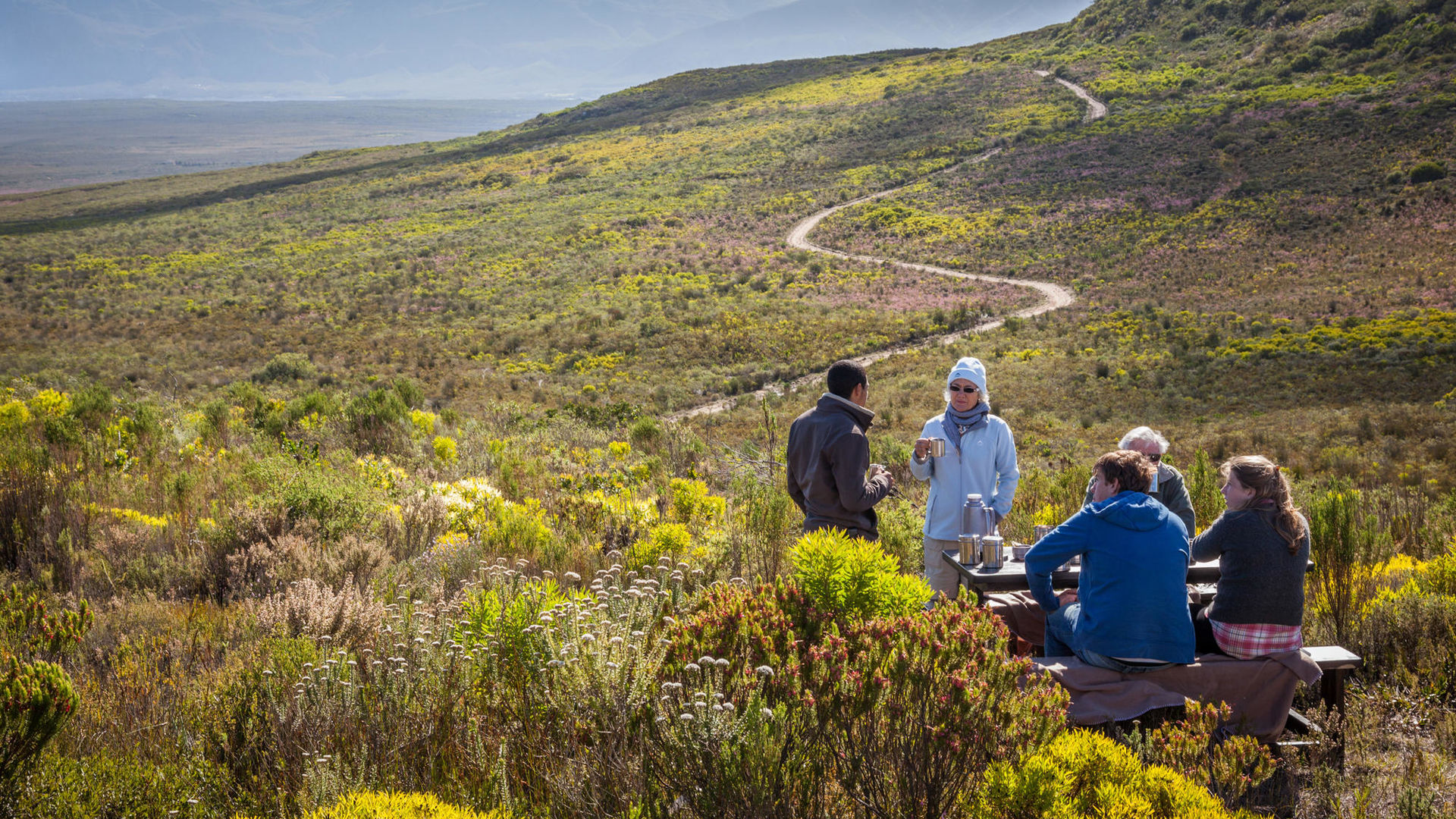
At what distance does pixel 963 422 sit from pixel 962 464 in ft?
0.73

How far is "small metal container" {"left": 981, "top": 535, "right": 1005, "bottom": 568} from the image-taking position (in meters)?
3.76

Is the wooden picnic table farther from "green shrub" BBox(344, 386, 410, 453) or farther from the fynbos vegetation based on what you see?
"green shrub" BBox(344, 386, 410, 453)

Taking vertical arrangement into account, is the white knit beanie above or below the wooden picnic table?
above

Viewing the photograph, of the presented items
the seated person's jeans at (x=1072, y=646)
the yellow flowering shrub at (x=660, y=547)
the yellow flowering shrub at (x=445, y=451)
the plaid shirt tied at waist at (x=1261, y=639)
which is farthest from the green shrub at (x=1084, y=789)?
the yellow flowering shrub at (x=445, y=451)

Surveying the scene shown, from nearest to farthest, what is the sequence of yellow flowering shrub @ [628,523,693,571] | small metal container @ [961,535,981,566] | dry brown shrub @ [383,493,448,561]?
small metal container @ [961,535,981,566], yellow flowering shrub @ [628,523,693,571], dry brown shrub @ [383,493,448,561]

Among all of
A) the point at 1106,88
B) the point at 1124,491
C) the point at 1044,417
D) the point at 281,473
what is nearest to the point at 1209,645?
the point at 1124,491

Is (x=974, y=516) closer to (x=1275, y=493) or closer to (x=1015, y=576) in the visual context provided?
(x=1015, y=576)

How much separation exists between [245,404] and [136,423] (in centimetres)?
431

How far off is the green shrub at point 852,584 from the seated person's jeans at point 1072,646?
83 cm

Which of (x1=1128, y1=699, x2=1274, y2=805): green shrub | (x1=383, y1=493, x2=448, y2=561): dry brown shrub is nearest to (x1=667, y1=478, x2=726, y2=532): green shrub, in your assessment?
(x1=383, y1=493, x2=448, y2=561): dry brown shrub

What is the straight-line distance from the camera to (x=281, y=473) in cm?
578

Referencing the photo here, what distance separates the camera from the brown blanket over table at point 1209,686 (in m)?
3.11

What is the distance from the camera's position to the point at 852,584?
9.65 feet

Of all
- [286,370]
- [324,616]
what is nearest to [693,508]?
[324,616]
